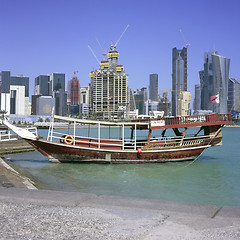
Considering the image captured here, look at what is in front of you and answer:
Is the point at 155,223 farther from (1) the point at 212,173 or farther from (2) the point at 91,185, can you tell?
(1) the point at 212,173

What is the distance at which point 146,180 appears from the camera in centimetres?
1778

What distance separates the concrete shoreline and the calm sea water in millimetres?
7192

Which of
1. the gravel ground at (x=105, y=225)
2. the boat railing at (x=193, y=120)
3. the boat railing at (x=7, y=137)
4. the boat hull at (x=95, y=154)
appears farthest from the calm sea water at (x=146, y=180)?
the boat railing at (x=7, y=137)

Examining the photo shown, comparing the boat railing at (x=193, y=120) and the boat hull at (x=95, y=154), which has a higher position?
Answer: the boat railing at (x=193, y=120)

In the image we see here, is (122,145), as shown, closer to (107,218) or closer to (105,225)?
(107,218)

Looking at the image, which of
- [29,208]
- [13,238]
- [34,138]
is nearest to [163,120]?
[34,138]

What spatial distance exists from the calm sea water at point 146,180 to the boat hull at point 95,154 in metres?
0.43

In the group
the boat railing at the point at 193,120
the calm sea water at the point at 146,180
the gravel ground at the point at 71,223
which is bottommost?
the calm sea water at the point at 146,180

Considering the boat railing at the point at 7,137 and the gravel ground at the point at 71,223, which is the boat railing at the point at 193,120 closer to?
the boat railing at the point at 7,137

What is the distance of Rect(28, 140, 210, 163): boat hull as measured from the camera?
22.6 m

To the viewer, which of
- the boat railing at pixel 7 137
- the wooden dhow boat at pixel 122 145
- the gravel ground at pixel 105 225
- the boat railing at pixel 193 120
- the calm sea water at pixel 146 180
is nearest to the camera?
Result: the gravel ground at pixel 105 225

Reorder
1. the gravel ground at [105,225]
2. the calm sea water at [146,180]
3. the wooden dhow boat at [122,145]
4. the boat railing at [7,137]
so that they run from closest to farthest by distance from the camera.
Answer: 1. the gravel ground at [105,225]
2. the calm sea water at [146,180]
3. the wooden dhow boat at [122,145]
4. the boat railing at [7,137]

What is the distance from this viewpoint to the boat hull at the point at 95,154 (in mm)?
22625

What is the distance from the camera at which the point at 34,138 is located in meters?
22.2
